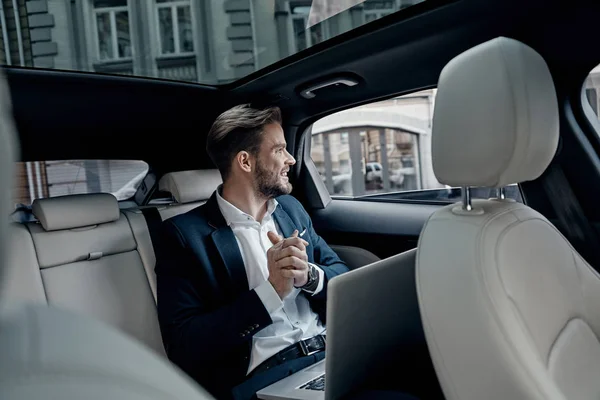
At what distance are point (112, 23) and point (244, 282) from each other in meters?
11.6

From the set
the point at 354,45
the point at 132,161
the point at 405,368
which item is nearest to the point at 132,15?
the point at 132,161

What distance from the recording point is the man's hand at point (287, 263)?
1597mm

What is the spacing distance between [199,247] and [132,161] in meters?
1.10

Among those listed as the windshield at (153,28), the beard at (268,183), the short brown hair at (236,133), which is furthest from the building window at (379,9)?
the windshield at (153,28)

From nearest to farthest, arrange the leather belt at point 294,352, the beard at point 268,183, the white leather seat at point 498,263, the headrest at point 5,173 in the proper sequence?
the headrest at point 5,173, the white leather seat at point 498,263, the leather belt at point 294,352, the beard at point 268,183

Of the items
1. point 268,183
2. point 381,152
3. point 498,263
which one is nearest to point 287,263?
point 268,183

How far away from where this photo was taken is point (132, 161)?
2730 millimetres

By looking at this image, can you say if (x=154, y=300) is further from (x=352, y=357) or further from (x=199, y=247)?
(x=352, y=357)

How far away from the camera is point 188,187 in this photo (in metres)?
2.43

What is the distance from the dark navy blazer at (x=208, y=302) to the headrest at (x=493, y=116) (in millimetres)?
752

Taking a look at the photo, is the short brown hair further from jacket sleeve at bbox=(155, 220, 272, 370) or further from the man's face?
jacket sleeve at bbox=(155, 220, 272, 370)

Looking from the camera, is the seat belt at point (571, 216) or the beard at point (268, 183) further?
the beard at point (268, 183)

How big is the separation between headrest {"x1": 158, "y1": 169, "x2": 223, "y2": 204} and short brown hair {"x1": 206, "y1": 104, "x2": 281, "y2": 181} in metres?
0.27

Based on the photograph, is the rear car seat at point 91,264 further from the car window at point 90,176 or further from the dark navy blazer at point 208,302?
the car window at point 90,176
